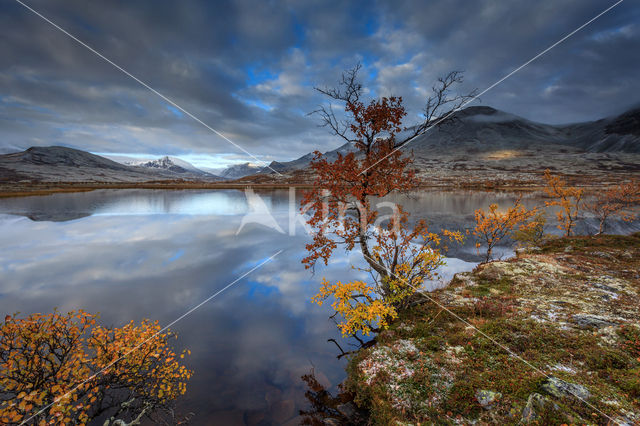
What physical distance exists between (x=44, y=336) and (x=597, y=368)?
2082 centimetres

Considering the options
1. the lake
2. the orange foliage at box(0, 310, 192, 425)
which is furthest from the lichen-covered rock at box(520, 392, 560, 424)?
the orange foliage at box(0, 310, 192, 425)

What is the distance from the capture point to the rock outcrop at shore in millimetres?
6766

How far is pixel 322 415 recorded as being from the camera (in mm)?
9711

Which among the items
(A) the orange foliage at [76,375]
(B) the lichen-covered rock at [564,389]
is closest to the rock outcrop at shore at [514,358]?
(B) the lichen-covered rock at [564,389]

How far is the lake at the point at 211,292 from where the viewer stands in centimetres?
1155

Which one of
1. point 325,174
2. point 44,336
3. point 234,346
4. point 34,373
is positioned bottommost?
point 234,346

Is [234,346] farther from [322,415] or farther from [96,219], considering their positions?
[96,219]

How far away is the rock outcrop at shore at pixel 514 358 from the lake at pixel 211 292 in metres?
3.85

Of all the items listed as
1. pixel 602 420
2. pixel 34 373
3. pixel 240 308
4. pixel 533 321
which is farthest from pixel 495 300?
pixel 34 373

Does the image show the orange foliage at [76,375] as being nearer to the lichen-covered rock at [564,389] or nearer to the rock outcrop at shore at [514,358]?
the rock outcrop at shore at [514,358]

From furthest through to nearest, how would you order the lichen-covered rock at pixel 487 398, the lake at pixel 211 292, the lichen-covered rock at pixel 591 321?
the lake at pixel 211 292
the lichen-covered rock at pixel 591 321
the lichen-covered rock at pixel 487 398

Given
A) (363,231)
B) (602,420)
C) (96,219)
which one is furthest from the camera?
(96,219)

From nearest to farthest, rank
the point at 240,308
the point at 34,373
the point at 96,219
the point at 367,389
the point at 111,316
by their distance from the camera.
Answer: the point at 34,373
the point at 367,389
the point at 111,316
the point at 240,308
the point at 96,219

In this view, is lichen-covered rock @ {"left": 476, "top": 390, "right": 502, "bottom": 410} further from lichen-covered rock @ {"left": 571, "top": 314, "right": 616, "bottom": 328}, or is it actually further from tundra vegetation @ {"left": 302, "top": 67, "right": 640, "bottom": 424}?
lichen-covered rock @ {"left": 571, "top": 314, "right": 616, "bottom": 328}
